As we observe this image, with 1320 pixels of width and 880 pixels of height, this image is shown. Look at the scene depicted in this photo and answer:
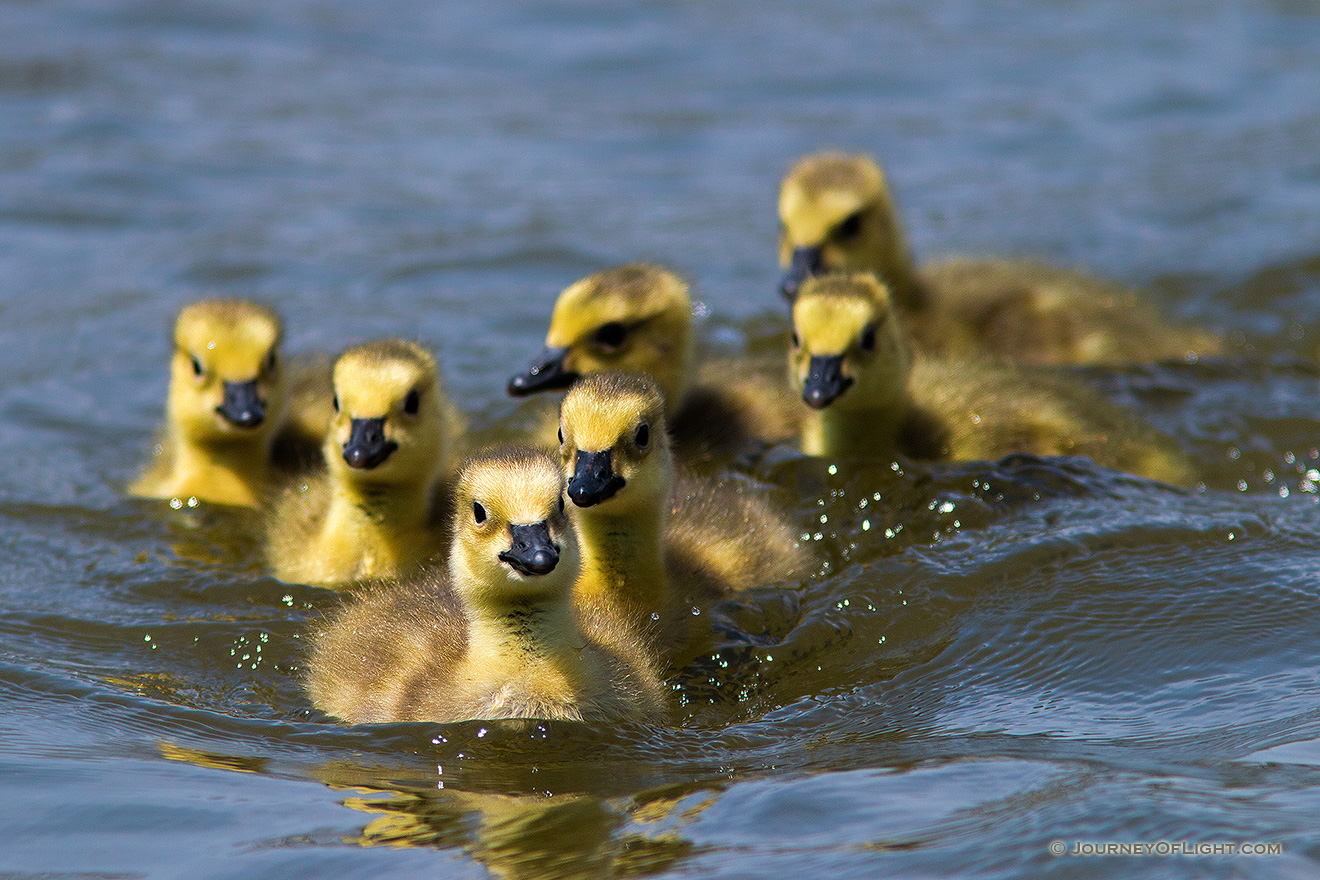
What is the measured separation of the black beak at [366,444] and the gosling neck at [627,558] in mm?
706

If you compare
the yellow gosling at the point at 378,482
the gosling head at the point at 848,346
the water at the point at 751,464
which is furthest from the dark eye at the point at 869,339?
the yellow gosling at the point at 378,482

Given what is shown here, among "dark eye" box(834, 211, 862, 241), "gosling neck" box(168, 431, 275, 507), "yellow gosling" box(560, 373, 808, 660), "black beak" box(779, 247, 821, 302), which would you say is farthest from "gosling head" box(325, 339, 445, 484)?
"dark eye" box(834, 211, 862, 241)

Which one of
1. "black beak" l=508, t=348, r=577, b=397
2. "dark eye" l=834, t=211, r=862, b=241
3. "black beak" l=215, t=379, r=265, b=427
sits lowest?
"black beak" l=508, t=348, r=577, b=397

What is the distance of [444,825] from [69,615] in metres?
2.10

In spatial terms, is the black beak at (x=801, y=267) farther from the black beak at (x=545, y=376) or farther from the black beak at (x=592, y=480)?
the black beak at (x=592, y=480)

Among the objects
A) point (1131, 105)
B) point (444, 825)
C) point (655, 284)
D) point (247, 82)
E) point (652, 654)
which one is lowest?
point (444, 825)

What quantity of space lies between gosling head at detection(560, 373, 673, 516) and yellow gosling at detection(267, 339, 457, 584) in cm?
72

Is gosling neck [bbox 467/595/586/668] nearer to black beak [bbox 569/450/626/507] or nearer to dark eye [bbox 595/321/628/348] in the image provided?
black beak [bbox 569/450/626/507]

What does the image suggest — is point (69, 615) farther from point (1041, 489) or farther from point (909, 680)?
point (1041, 489)

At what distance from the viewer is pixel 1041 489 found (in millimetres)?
5902

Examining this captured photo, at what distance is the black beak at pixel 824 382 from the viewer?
5641mm

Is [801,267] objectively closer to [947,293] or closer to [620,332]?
[947,293]

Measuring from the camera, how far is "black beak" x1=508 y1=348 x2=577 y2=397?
583 cm

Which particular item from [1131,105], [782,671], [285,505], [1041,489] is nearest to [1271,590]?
[1041,489]
